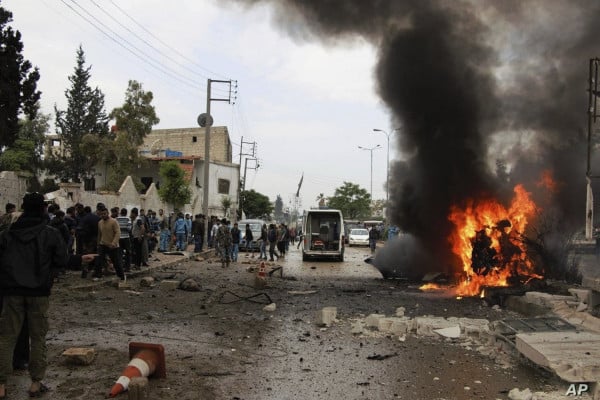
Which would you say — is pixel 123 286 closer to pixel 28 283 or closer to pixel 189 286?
pixel 189 286

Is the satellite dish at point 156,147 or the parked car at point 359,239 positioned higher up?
the satellite dish at point 156,147

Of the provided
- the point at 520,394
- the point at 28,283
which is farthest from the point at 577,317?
the point at 28,283

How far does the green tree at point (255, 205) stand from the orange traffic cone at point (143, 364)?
6473 cm

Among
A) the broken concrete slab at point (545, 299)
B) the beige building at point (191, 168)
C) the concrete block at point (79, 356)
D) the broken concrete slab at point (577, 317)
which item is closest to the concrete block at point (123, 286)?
the concrete block at point (79, 356)

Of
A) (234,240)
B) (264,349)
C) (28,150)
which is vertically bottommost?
(264,349)

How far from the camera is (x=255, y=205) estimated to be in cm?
7406

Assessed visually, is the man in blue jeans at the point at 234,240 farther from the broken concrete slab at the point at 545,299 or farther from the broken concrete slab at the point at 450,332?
the broken concrete slab at the point at 450,332

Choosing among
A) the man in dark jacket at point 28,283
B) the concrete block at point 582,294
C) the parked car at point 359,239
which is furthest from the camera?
the parked car at point 359,239

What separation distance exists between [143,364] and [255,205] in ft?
228

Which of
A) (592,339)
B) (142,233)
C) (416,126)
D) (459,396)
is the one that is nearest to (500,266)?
(416,126)

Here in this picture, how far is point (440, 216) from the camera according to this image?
14484 millimetres

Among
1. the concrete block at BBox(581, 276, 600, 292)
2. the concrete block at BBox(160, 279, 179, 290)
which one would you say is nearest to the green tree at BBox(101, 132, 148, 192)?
the concrete block at BBox(160, 279, 179, 290)

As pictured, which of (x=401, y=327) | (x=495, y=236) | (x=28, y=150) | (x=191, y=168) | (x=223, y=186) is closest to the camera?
A: (x=401, y=327)

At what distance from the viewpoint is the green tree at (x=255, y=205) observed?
2847 inches
